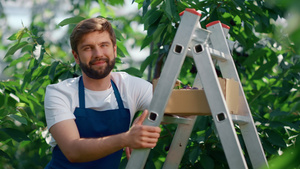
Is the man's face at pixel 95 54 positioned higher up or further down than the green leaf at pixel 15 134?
higher up

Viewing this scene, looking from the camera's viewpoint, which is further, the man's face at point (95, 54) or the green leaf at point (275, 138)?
the green leaf at point (275, 138)

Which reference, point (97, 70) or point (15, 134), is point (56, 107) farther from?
point (15, 134)

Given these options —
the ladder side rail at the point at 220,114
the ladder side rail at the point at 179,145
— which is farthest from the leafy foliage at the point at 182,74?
the ladder side rail at the point at 220,114

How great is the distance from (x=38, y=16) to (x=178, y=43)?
4980 millimetres

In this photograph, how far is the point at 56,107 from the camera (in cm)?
158

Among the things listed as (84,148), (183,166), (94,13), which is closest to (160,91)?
(84,148)

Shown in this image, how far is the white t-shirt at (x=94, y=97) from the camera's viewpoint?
1.59m

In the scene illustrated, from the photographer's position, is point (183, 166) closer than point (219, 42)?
No

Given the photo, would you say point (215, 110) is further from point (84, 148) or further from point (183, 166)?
point (183, 166)

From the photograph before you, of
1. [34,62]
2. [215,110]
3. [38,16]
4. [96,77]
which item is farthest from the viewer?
[38,16]

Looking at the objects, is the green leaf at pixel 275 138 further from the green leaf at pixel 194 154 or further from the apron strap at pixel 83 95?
the apron strap at pixel 83 95

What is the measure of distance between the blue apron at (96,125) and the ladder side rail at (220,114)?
493mm

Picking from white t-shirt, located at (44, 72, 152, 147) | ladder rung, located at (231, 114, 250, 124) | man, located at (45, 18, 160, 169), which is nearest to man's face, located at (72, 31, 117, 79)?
man, located at (45, 18, 160, 169)

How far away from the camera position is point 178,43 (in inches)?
56.6
